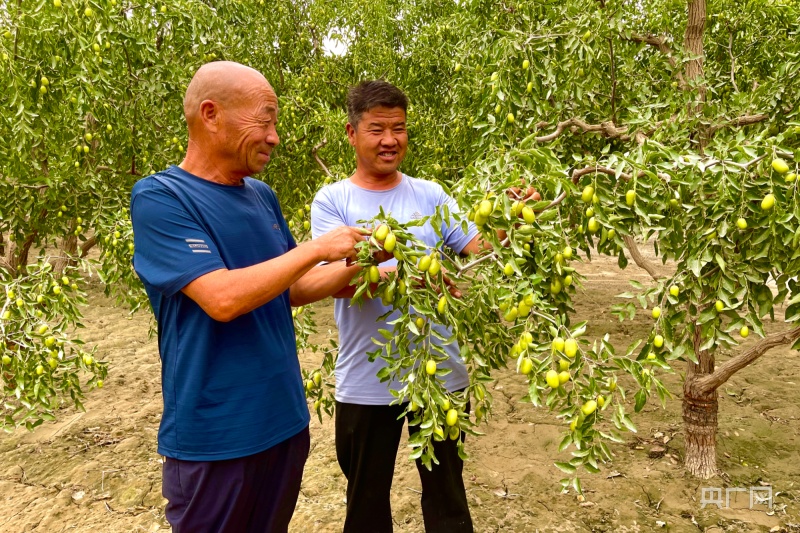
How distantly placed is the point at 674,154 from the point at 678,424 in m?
3.85

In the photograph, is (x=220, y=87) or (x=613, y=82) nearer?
(x=220, y=87)

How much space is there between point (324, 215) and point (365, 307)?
44 cm

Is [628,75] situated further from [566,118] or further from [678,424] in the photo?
[678,424]

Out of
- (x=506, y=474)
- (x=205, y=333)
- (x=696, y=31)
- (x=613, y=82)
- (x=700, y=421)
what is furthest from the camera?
(x=506, y=474)

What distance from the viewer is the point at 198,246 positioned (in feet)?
5.39

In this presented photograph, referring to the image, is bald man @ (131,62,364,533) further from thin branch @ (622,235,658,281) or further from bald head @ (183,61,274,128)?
thin branch @ (622,235,658,281)

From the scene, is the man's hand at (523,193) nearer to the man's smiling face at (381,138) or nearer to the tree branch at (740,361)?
the man's smiling face at (381,138)

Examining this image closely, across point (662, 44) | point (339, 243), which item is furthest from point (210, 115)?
point (662, 44)

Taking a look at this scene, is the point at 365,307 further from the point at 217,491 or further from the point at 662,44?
the point at 662,44

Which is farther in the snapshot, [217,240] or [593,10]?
[593,10]

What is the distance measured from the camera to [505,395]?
5.93 meters

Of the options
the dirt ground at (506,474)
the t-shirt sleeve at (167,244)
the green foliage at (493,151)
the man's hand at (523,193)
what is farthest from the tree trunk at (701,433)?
the t-shirt sleeve at (167,244)

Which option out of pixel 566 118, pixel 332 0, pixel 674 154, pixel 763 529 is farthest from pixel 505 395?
pixel 332 0

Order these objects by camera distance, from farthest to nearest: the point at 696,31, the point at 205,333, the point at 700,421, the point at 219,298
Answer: the point at 700,421 < the point at 696,31 < the point at 205,333 < the point at 219,298
